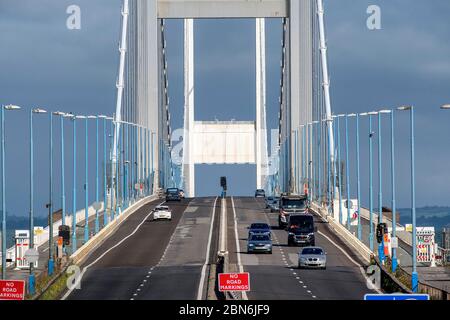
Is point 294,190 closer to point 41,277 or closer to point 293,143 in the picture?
point 293,143

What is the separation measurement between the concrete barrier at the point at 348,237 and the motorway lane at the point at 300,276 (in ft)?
1.83

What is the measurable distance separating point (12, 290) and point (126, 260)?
121 ft

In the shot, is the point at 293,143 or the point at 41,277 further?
the point at 293,143

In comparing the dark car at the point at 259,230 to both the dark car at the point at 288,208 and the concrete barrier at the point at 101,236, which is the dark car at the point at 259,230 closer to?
the concrete barrier at the point at 101,236

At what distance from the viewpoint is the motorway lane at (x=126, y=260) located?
192 feet

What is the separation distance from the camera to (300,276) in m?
66.4

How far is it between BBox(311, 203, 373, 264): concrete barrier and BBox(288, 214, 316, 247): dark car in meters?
2.76

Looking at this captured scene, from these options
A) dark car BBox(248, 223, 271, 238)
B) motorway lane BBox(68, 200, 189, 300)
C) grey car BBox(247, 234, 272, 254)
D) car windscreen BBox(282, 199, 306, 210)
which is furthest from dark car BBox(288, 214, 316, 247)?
car windscreen BBox(282, 199, 306, 210)

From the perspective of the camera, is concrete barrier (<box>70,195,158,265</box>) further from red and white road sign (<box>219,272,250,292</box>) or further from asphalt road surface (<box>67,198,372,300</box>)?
red and white road sign (<box>219,272,250,292</box>)

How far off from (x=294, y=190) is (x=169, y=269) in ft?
307

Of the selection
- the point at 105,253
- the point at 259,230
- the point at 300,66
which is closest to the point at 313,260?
the point at 259,230
